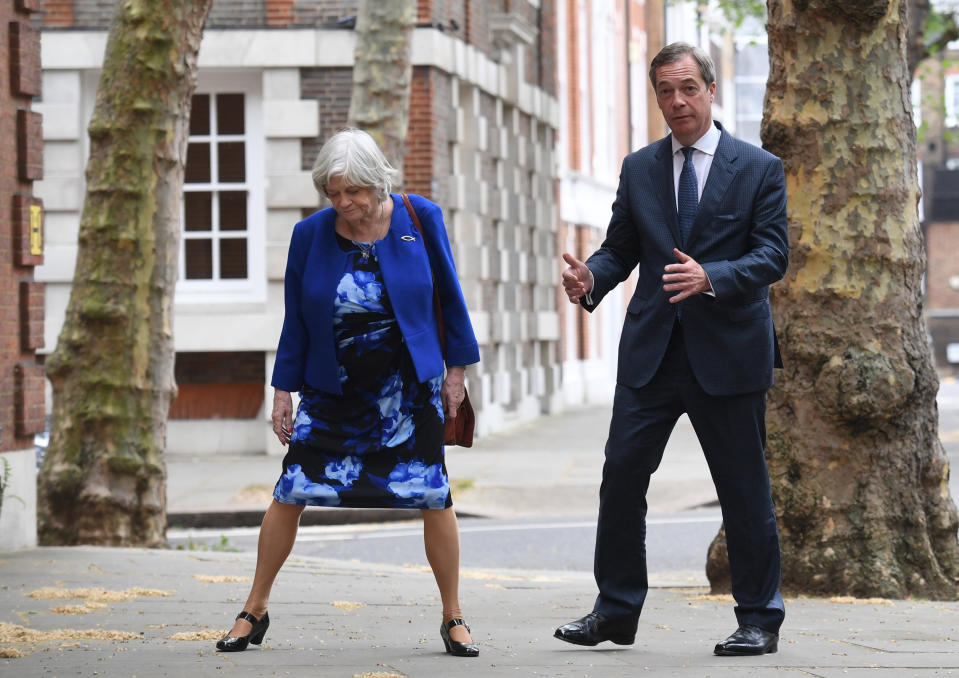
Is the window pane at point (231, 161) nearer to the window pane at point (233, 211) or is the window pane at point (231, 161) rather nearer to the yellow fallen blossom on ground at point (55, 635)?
the window pane at point (233, 211)

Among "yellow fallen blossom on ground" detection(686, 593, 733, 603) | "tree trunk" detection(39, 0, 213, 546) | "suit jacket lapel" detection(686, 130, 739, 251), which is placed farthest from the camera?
"tree trunk" detection(39, 0, 213, 546)

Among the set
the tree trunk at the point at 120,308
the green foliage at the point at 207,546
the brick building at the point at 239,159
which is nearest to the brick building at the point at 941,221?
the brick building at the point at 239,159

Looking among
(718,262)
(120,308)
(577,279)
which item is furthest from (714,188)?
(120,308)

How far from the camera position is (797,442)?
24.7 feet

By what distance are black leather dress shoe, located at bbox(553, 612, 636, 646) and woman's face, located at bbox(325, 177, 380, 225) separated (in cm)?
160

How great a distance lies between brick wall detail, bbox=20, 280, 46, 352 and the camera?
9812 millimetres

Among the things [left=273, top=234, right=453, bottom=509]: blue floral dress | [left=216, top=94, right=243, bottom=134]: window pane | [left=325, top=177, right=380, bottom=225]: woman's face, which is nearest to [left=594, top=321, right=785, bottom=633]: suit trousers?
[left=273, top=234, right=453, bottom=509]: blue floral dress

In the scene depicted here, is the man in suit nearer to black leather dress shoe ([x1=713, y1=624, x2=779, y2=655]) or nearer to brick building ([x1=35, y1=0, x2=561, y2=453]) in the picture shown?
black leather dress shoe ([x1=713, y1=624, x2=779, y2=655])

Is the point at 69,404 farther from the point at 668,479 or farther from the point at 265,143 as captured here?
the point at 265,143

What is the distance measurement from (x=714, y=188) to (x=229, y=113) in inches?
583

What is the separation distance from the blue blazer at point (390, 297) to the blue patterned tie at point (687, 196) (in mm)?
804

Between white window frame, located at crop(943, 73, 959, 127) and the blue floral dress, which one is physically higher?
white window frame, located at crop(943, 73, 959, 127)

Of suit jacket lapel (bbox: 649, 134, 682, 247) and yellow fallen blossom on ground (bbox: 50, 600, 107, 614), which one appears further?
yellow fallen blossom on ground (bbox: 50, 600, 107, 614)

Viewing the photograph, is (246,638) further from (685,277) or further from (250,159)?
(250,159)
